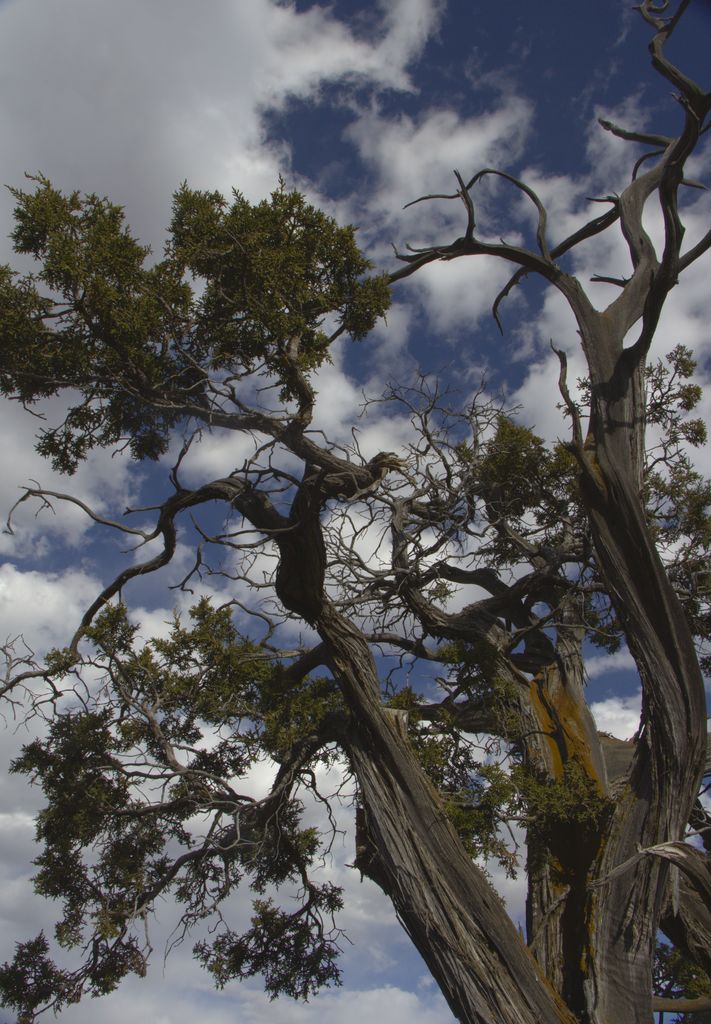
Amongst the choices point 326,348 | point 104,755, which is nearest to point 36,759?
point 104,755

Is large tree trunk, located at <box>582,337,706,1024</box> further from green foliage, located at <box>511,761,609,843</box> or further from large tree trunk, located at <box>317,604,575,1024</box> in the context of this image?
large tree trunk, located at <box>317,604,575,1024</box>

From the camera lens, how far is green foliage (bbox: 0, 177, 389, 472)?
685 cm

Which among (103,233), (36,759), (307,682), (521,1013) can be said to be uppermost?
(103,233)

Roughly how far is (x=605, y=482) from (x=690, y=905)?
4.04m

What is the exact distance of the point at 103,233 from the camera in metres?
7.22

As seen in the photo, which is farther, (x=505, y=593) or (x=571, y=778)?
(x=505, y=593)

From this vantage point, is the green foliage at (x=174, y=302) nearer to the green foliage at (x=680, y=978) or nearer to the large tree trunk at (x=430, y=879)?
the large tree trunk at (x=430, y=879)

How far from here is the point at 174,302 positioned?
725cm

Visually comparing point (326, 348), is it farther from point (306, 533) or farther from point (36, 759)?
point (36, 759)

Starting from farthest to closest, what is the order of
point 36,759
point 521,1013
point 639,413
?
1. point 36,759
2. point 639,413
3. point 521,1013

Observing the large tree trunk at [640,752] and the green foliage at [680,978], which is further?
the green foliage at [680,978]

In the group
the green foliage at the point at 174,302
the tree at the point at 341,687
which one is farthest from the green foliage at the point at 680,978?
the green foliage at the point at 174,302

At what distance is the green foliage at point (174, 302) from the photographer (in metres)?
6.85

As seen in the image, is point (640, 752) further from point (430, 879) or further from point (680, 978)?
point (680, 978)
